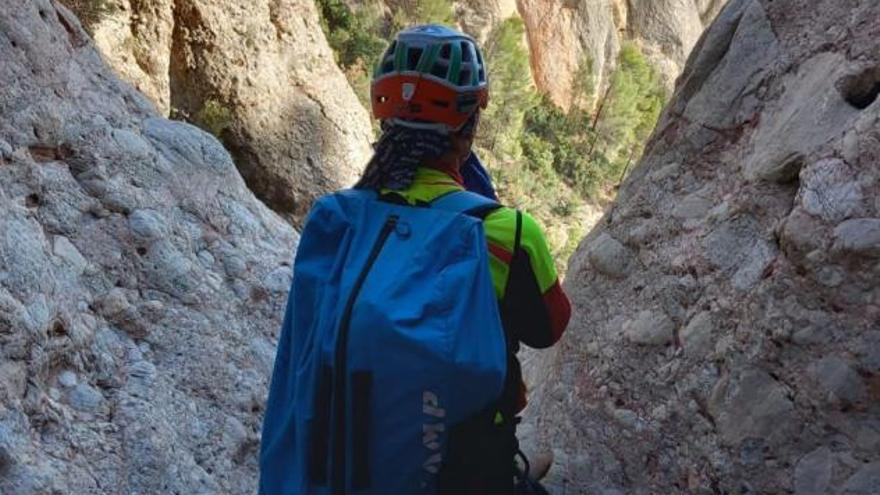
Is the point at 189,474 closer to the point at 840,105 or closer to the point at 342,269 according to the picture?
the point at 342,269

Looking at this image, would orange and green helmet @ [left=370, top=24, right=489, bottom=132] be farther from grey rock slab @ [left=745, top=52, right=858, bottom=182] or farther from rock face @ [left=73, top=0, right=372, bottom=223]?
rock face @ [left=73, top=0, right=372, bottom=223]

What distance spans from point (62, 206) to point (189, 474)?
1.31 m

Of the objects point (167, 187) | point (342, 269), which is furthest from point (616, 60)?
point (342, 269)

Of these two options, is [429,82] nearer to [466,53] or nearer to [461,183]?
[466,53]

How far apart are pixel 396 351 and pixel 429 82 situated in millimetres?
642

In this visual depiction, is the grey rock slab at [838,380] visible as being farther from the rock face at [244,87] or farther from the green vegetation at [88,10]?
the rock face at [244,87]

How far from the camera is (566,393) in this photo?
2.89m

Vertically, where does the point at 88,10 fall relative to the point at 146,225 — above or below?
below

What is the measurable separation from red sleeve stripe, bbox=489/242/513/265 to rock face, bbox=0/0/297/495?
168cm

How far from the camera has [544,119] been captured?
1053 inches

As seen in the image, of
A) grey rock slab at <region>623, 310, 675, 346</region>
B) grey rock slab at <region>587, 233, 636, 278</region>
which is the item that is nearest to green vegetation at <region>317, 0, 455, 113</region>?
grey rock slab at <region>587, 233, 636, 278</region>

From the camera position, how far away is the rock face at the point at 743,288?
2.03 metres

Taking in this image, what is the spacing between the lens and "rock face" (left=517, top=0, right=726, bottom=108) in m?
27.7

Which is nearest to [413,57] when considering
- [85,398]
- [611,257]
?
[611,257]
